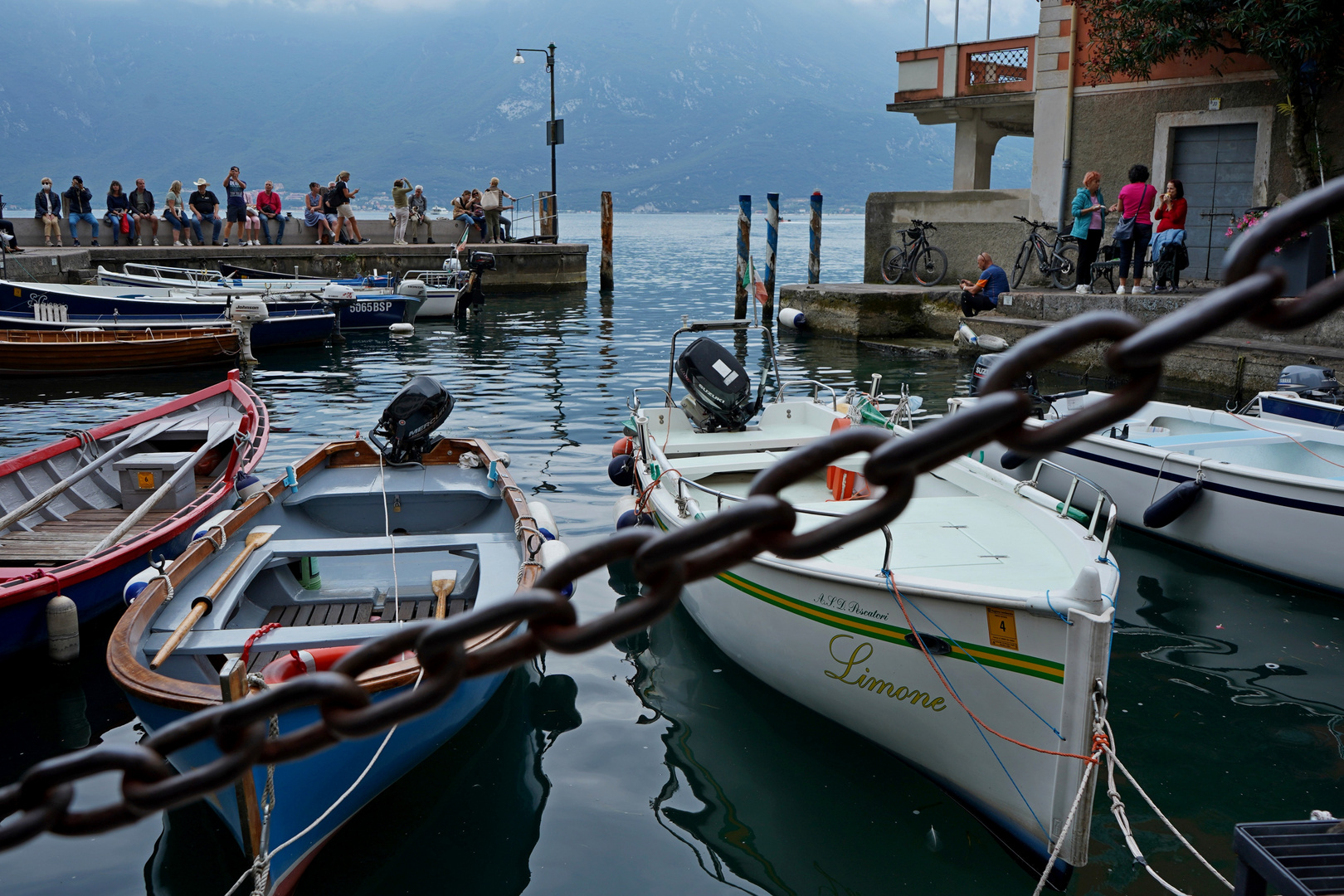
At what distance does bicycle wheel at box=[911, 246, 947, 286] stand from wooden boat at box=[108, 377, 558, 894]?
44.9 ft

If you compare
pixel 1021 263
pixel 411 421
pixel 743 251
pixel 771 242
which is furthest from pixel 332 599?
pixel 743 251

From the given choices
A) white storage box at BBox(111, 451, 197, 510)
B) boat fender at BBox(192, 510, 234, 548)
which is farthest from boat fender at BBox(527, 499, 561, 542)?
white storage box at BBox(111, 451, 197, 510)

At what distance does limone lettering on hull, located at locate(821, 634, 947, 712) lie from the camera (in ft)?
15.1

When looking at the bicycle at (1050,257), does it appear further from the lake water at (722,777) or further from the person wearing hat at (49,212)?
the person wearing hat at (49,212)

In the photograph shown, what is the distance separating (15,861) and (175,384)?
Result: 41.8 ft

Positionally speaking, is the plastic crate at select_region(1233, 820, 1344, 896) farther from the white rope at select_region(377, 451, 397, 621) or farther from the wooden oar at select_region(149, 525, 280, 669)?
the wooden oar at select_region(149, 525, 280, 669)

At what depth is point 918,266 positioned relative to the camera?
66.0ft

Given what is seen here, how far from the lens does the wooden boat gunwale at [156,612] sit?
4082mm

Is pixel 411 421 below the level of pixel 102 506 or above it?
above

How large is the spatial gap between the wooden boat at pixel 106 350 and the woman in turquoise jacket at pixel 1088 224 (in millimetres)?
13295

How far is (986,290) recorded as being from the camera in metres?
16.9

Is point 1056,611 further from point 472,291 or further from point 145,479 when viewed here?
point 472,291

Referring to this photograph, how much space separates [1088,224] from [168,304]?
1552 centimetres

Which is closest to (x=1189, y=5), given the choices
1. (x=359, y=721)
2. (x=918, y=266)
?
(x=918, y=266)
